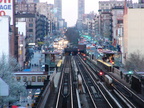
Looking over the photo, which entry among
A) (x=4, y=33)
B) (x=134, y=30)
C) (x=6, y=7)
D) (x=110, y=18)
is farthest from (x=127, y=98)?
(x=110, y=18)

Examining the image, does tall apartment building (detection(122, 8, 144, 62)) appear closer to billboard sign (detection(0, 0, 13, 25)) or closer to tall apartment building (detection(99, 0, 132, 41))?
tall apartment building (detection(99, 0, 132, 41))

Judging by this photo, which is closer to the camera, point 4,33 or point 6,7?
point 4,33

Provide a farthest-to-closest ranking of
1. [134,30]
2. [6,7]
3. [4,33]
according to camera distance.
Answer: [134,30]
[6,7]
[4,33]

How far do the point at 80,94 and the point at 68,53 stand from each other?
2636 inches

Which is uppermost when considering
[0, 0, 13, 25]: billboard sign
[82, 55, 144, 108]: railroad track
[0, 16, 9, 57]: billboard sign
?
[0, 0, 13, 25]: billboard sign

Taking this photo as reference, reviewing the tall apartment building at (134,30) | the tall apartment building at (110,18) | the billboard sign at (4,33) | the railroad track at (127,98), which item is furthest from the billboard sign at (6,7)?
the railroad track at (127,98)

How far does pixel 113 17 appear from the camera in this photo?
10225 centimetres

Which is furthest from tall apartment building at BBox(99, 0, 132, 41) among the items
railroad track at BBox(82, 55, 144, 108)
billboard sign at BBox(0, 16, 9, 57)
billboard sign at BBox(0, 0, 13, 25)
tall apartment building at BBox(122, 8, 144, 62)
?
railroad track at BBox(82, 55, 144, 108)

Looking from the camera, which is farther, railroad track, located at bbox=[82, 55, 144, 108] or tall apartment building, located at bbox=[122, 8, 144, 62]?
tall apartment building, located at bbox=[122, 8, 144, 62]

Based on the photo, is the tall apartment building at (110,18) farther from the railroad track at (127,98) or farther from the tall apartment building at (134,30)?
the railroad track at (127,98)

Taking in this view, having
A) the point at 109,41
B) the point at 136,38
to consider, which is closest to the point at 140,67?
the point at 136,38

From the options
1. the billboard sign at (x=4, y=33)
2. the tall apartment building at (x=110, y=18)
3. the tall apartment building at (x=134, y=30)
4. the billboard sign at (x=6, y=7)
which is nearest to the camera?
the billboard sign at (x=4, y=33)

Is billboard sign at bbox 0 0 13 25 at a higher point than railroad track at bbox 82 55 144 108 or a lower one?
higher

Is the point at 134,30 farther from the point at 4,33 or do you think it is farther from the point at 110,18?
the point at 110,18
